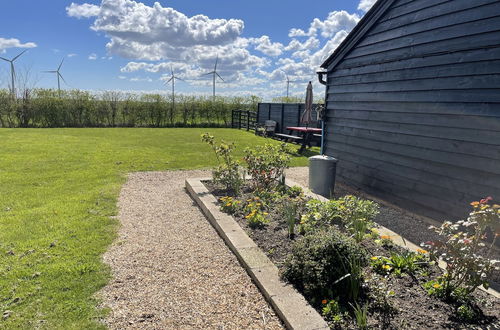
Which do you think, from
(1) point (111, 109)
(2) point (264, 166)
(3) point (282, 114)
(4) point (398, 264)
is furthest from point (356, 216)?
(1) point (111, 109)

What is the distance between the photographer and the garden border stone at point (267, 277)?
2411 millimetres

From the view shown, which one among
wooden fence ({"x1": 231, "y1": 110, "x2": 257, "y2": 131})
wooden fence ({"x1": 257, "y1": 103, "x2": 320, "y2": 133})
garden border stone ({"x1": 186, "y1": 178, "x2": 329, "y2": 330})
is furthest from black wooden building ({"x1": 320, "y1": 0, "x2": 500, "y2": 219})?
wooden fence ({"x1": 231, "y1": 110, "x2": 257, "y2": 131})

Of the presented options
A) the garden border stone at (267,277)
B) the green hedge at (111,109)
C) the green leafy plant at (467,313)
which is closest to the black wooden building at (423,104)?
the green leafy plant at (467,313)

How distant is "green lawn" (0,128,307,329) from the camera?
270cm

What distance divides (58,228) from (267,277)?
3015 millimetres

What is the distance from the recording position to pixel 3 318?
8.34 ft

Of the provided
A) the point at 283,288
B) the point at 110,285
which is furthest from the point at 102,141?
the point at 283,288

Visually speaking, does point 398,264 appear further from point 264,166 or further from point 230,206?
point 264,166

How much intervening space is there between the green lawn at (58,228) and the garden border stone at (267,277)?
4.37ft

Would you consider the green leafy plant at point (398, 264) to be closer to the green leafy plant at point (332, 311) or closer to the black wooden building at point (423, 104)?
the green leafy plant at point (332, 311)

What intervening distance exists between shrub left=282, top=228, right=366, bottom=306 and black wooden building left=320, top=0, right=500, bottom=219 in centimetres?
247

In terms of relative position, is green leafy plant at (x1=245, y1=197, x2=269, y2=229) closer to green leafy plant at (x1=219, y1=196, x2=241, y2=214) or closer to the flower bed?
green leafy plant at (x1=219, y1=196, x2=241, y2=214)

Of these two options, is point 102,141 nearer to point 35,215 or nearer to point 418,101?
point 35,215

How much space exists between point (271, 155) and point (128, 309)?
3.94m
